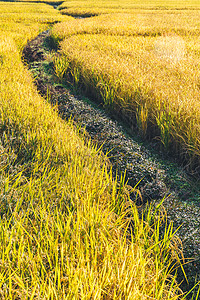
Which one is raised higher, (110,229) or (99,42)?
(99,42)

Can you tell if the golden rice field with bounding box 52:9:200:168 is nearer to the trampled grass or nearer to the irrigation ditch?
the irrigation ditch

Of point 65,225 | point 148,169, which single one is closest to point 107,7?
point 148,169

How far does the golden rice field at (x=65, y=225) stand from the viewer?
1022mm

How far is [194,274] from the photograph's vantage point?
54.7 inches

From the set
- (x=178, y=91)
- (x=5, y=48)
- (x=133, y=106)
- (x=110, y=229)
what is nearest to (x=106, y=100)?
(x=133, y=106)

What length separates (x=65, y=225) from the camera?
1.32m

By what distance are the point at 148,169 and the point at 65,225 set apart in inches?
41.1

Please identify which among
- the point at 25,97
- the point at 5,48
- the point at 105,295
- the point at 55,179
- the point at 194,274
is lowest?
the point at 194,274

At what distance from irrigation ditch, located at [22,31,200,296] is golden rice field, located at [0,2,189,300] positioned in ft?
0.38

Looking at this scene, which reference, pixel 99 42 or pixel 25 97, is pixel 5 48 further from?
pixel 25 97

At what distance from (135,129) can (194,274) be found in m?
1.71

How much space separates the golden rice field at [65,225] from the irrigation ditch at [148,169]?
0.11 m

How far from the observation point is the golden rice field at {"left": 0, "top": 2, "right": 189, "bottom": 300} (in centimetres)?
102

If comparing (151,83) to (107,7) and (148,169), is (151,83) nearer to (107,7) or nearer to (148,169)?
(148,169)
